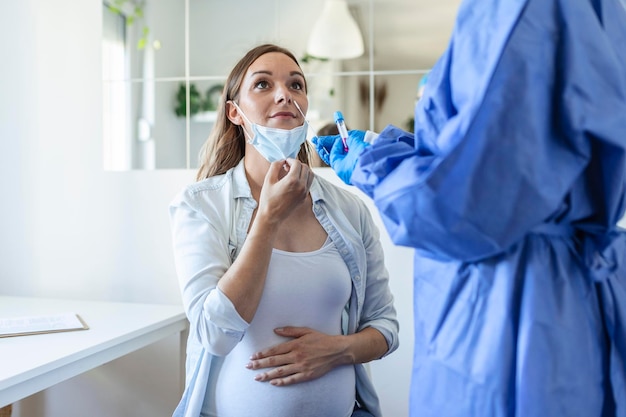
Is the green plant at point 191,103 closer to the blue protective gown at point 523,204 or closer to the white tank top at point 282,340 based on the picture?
the white tank top at point 282,340

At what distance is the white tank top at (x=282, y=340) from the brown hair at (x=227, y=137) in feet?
1.11

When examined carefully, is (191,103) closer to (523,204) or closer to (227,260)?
(227,260)

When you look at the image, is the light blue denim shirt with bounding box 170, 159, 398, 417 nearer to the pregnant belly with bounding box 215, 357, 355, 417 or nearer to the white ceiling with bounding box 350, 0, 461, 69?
the pregnant belly with bounding box 215, 357, 355, 417

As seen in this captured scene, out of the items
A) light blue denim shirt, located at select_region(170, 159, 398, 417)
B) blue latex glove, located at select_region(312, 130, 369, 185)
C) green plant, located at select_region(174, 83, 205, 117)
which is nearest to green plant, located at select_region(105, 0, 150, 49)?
green plant, located at select_region(174, 83, 205, 117)

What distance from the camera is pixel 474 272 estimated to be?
783 millimetres

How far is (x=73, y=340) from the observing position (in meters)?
1.49

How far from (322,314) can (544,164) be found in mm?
699

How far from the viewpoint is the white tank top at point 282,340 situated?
1.21m

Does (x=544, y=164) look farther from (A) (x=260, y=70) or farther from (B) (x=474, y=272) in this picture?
(A) (x=260, y=70)

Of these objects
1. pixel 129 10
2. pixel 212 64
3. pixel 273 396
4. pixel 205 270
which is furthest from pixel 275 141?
pixel 129 10

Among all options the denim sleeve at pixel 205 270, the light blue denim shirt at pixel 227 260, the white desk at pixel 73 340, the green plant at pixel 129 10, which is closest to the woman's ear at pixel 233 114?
the light blue denim shirt at pixel 227 260

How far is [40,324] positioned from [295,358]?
2.68 ft

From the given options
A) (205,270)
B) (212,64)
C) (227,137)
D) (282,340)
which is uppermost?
(212,64)

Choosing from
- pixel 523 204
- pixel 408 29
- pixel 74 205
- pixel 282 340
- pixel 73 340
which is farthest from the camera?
pixel 74 205
